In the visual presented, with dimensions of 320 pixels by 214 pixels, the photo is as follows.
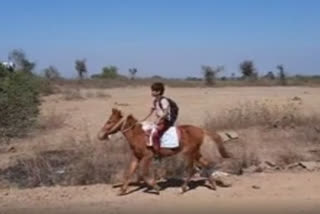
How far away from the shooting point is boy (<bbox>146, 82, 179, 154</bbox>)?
13.0m

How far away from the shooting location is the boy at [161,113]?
1301 centimetres

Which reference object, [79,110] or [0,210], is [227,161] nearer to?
[0,210]

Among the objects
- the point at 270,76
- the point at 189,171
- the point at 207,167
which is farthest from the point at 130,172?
the point at 270,76

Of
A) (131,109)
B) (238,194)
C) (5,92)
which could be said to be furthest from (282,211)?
(131,109)

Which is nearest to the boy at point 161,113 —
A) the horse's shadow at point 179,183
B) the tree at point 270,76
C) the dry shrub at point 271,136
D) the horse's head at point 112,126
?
the horse's head at point 112,126

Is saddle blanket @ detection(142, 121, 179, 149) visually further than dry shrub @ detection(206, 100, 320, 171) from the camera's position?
No

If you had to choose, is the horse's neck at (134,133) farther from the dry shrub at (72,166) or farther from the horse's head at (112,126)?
the dry shrub at (72,166)

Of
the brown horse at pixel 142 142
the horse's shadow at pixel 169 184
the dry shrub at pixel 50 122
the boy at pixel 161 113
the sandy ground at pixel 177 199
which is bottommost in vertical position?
the sandy ground at pixel 177 199

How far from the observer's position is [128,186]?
45.7 ft

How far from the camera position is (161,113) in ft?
42.8

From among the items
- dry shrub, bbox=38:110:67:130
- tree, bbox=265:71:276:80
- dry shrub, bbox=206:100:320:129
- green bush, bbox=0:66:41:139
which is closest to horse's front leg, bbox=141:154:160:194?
green bush, bbox=0:66:41:139

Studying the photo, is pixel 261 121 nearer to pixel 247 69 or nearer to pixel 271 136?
pixel 271 136

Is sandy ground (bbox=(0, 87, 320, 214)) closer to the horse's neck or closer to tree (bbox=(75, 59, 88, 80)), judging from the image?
the horse's neck

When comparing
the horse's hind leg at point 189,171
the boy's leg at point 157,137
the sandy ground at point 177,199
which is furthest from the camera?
the horse's hind leg at point 189,171
